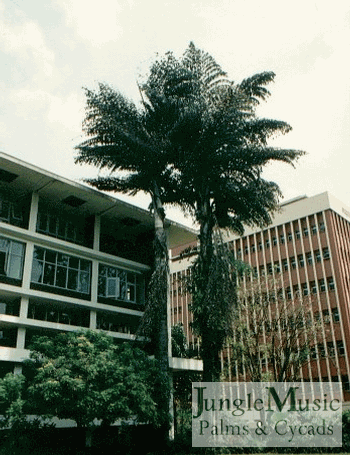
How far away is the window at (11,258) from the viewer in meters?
24.1

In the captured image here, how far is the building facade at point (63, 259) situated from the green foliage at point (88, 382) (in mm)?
4378

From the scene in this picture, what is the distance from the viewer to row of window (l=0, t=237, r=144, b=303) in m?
24.5

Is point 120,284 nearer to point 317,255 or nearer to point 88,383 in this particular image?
point 88,383

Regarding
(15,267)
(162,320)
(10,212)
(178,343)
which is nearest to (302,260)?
(178,343)

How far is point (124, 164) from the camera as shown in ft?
75.7

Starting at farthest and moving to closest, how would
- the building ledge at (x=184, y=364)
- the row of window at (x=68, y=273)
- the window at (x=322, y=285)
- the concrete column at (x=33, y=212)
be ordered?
the window at (x=322, y=285), the building ledge at (x=184, y=364), the concrete column at (x=33, y=212), the row of window at (x=68, y=273)

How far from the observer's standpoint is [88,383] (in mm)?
17875

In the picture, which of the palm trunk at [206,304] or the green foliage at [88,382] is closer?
the green foliage at [88,382]

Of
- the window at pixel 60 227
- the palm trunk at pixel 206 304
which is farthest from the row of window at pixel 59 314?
the palm trunk at pixel 206 304

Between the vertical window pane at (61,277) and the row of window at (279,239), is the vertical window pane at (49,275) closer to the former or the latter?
the vertical window pane at (61,277)

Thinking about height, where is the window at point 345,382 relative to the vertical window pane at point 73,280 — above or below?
below

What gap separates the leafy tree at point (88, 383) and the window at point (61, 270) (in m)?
6.52

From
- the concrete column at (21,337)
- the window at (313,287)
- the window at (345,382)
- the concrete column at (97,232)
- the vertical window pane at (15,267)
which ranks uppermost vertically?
the window at (313,287)

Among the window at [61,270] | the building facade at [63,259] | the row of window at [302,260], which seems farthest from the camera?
the row of window at [302,260]
